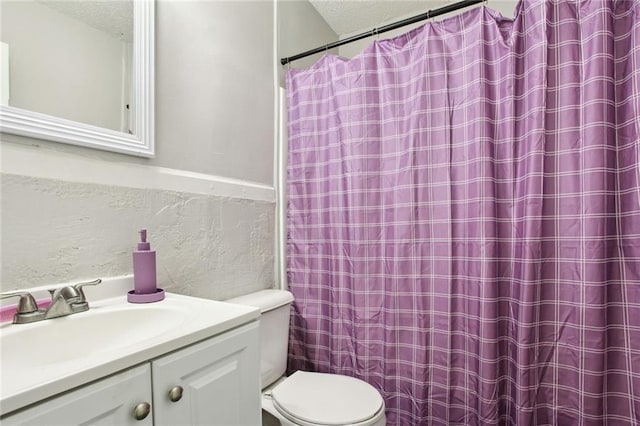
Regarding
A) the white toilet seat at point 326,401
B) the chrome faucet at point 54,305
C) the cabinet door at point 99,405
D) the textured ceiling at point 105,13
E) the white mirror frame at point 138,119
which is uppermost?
the textured ceiling at point 105,13

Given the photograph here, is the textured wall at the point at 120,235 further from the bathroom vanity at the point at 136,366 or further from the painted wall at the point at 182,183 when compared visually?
the bathroom vanity at the point at 136,366

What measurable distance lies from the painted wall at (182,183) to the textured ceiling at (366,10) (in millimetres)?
531

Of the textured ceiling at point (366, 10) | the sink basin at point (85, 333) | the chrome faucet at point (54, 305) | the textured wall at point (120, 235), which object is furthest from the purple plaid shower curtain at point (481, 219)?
the chrome faucet at point (54, 305)

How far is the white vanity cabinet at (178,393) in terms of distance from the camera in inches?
18.5

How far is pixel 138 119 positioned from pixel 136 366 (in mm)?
748

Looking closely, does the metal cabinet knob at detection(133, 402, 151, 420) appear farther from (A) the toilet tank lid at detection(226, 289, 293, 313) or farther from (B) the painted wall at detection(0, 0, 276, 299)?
(A) the toilet tank lid at detection(226, 289, 293, 313)

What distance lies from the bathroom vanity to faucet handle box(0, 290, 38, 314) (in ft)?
0.12

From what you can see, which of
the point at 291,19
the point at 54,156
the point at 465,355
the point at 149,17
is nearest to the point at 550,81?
the point at 465,355

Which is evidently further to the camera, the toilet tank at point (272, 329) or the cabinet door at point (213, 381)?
the toilet tank at point (272, 329)

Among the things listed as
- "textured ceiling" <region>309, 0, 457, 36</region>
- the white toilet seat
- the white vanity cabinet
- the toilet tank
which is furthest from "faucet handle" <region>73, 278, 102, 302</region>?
"textured ceiling" <region>309, 0, 457, 36</region>

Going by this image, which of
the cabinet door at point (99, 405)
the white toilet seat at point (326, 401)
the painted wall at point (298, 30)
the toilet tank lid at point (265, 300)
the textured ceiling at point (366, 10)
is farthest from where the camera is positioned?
the textured ceiling at point (366, 10)

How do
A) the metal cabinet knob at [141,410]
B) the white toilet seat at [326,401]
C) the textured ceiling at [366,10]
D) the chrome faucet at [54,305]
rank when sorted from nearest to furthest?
the metal cabinet knob at [141,410]
the chrome faucet at [54,305]
the white toilet seat at [326,401]
the textured ceiling at [366,10]

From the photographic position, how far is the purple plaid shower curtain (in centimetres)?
106

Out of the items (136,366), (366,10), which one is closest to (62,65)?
(136,366)
